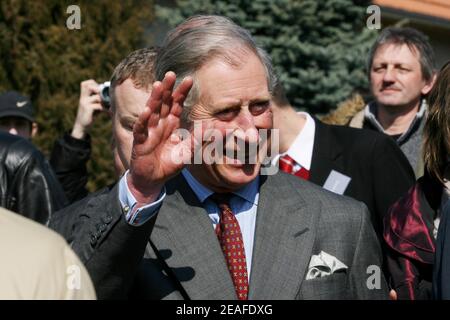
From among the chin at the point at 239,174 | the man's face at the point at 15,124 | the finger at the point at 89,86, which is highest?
the chin at the point at 239,174

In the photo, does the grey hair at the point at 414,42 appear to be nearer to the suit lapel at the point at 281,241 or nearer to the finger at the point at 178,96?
the suit lapel at the point at 281,241

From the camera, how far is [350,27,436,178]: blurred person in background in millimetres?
5789

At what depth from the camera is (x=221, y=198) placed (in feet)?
10.5

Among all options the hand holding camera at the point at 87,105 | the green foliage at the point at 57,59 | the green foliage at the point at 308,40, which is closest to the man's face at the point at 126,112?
the hand holding camera at the point at 87,105

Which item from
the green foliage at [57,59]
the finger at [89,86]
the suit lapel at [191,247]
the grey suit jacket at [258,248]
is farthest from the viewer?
the green foliage at [57,59]

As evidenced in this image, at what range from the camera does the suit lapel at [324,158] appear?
15.5 feet

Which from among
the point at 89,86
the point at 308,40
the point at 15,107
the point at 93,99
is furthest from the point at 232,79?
the point at 308,40

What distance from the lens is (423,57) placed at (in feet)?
19.2

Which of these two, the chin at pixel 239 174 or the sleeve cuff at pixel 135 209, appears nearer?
the sleeve cuff at pixel 135 209

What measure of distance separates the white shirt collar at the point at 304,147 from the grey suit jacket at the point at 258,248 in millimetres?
1577

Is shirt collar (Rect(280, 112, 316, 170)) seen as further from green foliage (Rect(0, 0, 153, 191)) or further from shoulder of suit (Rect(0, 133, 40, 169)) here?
green foliage (Rect(0, 0, 153, 191))

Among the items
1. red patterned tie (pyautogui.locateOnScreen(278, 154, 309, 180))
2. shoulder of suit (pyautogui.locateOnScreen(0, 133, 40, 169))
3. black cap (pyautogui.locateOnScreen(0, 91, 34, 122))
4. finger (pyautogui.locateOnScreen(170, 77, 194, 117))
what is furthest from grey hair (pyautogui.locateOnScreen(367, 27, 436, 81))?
finger (pyautogui.locateOnScreen(170, 77, 194, 117))

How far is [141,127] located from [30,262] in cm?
93
